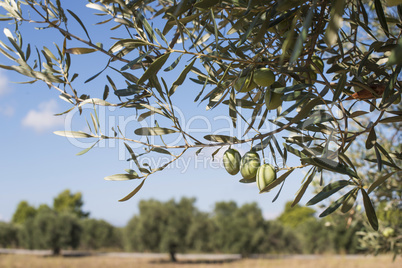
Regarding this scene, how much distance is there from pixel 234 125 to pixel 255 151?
0.13m

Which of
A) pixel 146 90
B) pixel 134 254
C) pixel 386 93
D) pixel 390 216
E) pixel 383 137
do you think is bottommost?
pixel 134 254

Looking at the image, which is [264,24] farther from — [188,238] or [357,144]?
[188,238]

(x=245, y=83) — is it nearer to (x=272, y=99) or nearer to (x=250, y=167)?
(x=272, y=99)

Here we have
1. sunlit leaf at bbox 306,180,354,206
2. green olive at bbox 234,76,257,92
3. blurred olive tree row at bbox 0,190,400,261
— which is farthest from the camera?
blurred olive tree row at bbox 0,190,400,261

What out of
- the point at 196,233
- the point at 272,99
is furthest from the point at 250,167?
the point at 196,233

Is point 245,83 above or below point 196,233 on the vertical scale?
above

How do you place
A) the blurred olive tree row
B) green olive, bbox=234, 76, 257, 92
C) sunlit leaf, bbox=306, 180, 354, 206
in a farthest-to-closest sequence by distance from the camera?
the blurred olive tree row → green olive, bbox=234, 76, 257, 92 → sunlit leaf, bbox=306, 180, 354, 206

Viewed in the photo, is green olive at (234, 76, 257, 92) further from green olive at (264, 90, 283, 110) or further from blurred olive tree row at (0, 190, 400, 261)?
blurred olive tree row at (0, 190, 400, 261)

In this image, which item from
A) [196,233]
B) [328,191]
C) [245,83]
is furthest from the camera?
[196,233]

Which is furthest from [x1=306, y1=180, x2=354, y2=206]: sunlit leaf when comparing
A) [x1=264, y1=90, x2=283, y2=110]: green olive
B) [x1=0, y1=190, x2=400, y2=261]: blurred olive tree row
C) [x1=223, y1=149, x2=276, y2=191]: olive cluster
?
[x1=0, y1=190, x2=400, y2=261]: blurred olive tree row

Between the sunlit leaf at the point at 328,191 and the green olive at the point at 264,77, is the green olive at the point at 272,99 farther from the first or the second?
the sunlit leaf at the point at 328,191

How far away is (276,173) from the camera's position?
3.30 ft

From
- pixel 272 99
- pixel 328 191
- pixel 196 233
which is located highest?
pixel 272 99

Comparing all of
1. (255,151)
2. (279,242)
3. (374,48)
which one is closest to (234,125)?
(255,151)
